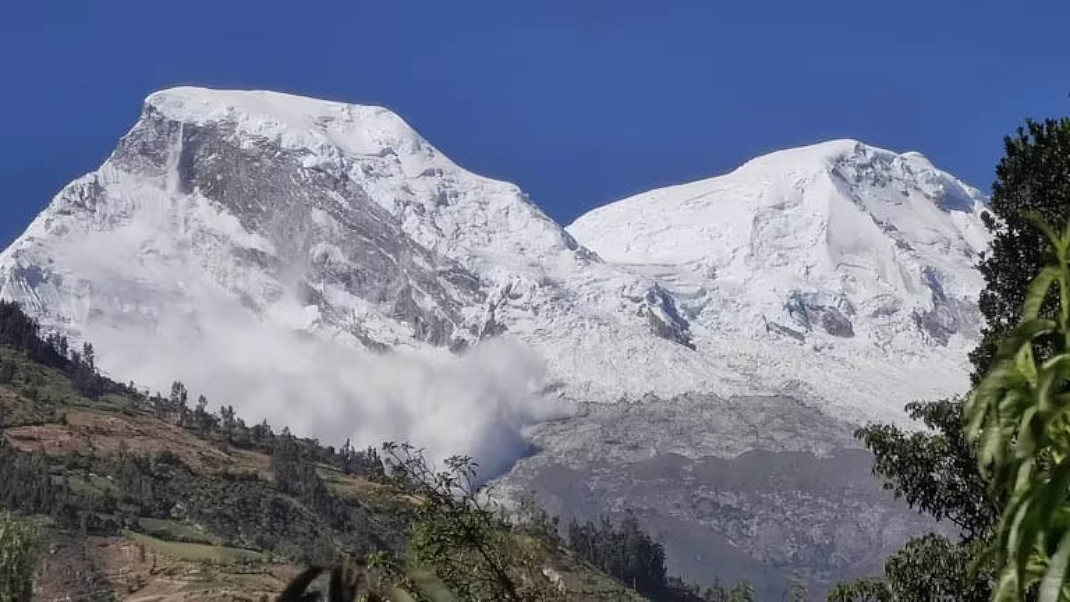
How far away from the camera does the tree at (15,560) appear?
4575 centimetres

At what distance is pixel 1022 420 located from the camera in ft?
21.1

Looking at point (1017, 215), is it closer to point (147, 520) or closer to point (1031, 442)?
point (1031, 442)

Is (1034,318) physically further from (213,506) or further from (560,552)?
(213,506)

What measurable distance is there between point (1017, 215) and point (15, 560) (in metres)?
40.3

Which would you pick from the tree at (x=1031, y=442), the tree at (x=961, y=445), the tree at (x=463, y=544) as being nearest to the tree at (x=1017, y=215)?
the tree at (x=961, y=445)

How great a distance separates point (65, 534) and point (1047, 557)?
152 meters

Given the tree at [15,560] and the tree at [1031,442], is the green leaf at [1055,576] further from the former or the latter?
the tree at [15,560]

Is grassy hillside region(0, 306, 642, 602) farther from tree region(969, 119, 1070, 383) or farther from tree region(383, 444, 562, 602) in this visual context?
tree region(383, 444, 562, 602)

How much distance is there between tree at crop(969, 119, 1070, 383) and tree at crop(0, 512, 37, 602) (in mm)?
31265

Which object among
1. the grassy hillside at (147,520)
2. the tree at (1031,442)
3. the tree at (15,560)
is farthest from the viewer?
the grassy hillside at (147,520)

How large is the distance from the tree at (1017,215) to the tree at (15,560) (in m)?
31.3

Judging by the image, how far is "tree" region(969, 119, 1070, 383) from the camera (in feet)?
74.4

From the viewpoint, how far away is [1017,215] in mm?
22047

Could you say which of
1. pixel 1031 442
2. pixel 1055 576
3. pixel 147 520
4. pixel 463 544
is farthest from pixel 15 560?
pixel 147 520
